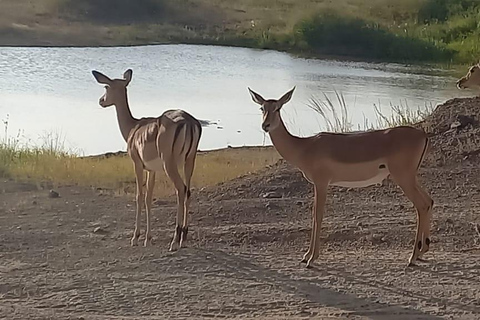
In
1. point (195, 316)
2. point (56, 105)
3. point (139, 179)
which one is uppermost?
point (56, 105)

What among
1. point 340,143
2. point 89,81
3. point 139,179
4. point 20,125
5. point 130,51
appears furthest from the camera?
point 130,51

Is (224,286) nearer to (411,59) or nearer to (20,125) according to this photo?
(20,125)

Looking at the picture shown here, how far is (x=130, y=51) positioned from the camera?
35.2 m

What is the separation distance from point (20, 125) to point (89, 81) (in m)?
7.40

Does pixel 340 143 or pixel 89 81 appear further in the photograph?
pixel 89 81

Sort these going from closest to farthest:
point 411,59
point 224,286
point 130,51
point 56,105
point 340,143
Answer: point 224,286 < point 340,143 < point 56,105 < point 130,51 < point 411,59

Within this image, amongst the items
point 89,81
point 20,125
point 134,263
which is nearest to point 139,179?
point 134,263

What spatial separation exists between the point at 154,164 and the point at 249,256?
4.54ft

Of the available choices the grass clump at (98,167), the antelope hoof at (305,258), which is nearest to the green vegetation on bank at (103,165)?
the grass clump at (98,167)

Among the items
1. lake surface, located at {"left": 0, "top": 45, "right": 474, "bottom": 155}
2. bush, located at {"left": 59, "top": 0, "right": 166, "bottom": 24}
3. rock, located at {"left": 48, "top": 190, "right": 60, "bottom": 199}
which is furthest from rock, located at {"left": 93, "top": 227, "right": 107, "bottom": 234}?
bush, located at {"left": 59, "top": 0, "right": 166, "bottom": 24}

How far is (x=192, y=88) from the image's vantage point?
2681 cm

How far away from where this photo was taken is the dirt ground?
749 cm

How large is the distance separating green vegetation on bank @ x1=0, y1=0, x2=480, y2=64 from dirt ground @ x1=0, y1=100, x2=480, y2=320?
25095 millimetres

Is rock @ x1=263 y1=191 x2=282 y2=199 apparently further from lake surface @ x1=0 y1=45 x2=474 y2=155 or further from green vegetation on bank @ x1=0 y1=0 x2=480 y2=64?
green vegetation on bank @ x1=0 y1=0 x2=480 y2=64
